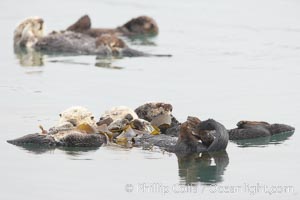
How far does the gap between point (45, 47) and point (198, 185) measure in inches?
378

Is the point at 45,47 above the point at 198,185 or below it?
above

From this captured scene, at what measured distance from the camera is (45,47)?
1752 centimetres

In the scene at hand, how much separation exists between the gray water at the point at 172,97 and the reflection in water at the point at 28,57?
0.44 feet

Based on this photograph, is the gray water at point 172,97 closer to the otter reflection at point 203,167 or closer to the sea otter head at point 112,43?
the otter reflection at point 203,167

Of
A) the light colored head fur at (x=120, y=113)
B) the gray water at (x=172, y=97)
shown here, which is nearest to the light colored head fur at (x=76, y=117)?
the light colored head fur at (x=120, y=113)

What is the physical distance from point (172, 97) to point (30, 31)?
572 cm

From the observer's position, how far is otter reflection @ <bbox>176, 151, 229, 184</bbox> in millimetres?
8578

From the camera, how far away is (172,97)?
42.1 feet

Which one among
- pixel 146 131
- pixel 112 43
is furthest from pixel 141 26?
pixel 146 131

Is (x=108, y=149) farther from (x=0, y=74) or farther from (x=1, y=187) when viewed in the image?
(x=0, y=74)

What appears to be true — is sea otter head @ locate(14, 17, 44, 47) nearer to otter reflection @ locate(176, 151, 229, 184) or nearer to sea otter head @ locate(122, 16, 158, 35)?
sea otter head @ locate(122, 16, 158, 35)

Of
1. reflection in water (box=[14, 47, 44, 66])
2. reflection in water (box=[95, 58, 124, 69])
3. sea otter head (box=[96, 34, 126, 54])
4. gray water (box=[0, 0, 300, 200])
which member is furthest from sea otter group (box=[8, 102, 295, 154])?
sea otter head (box=[96, 34, 126, 54])

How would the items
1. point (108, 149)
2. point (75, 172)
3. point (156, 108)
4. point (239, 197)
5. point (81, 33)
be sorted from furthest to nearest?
point (81, 33), point (156, 108), point (108, 149), point (75, 172), point (239, 197)

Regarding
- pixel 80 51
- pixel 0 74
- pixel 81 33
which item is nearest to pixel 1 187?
pixel 0 74
